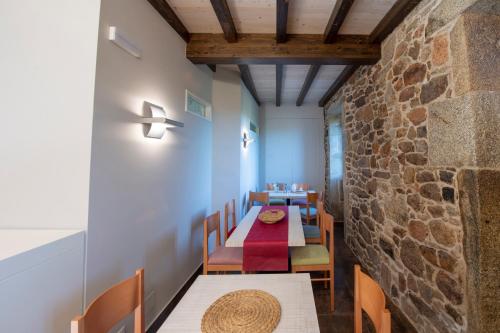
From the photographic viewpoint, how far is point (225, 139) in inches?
124

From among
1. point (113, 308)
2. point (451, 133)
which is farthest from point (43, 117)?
point (451, 133)

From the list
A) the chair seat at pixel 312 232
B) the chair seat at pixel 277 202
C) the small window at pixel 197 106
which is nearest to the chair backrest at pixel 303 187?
the chair seat at pixel 277 202

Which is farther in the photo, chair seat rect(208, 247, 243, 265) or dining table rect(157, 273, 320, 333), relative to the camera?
chair seat rect(208, 247, 243, 265)

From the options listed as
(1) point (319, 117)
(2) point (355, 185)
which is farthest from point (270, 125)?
(2) point (355, 185)

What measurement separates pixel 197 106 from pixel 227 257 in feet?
5.82

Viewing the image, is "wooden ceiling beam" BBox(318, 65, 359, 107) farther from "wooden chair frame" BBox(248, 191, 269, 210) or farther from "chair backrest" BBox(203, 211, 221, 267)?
"chair backrest" BBox(203, 211, 221, 267)

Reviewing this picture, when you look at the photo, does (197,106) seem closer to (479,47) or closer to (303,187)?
(479,47)

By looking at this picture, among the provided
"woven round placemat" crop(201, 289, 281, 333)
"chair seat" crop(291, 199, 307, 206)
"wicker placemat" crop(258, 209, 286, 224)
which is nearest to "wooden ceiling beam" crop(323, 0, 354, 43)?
"wicker placemat" crop(258, 209, 286, 224)

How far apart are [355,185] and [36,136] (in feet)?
10.4

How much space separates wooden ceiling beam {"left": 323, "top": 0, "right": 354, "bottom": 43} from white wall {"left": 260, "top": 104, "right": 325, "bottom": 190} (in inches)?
115

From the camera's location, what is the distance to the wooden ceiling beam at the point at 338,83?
298 centimetres

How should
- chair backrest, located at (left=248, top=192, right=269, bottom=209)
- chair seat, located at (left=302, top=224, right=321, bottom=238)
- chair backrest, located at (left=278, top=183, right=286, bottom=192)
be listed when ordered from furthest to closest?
chair backrest, located at (left=278, top=183, right=286, bottom=192)
chair backrest, located at (left=248, top=192, right=269, bottom=209)
chair seat, located at (left=302, top=224, right=321, bottom=238)

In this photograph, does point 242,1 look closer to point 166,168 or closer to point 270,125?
point 166,168

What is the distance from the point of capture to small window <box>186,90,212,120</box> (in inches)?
93.4
